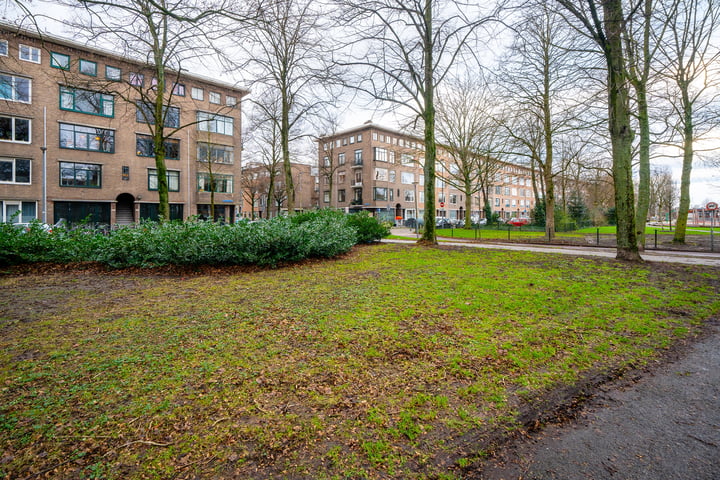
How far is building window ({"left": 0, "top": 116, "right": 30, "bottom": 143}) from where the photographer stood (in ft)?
87.4

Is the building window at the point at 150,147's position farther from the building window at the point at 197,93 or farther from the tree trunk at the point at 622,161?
the tree trunk at the point at 622,161

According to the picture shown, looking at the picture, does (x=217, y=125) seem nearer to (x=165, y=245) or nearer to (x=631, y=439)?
(x=165, y=245)

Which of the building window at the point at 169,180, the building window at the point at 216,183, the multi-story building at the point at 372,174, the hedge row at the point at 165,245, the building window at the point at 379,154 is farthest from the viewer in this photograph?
the building window at the point at 379,154

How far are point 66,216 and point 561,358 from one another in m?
37.9

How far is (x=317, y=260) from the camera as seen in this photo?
35.1 ft

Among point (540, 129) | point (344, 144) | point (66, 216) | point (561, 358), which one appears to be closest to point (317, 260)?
point (561, 358)

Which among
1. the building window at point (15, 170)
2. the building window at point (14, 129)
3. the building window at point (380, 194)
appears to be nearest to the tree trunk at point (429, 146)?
the building window at point (14, 129)

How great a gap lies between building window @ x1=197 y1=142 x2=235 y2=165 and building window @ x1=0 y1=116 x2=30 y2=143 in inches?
515

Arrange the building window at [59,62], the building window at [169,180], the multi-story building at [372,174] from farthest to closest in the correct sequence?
the multi-story building at [372,174]
the building window at [169,180]
the building window at [59,62]

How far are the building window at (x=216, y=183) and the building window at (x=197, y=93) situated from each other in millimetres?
7900

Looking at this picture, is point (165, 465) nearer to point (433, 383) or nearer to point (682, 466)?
point (433, 383)

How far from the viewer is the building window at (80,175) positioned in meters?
29.3

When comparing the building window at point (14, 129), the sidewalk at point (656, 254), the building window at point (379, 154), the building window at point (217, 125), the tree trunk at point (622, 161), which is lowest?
the sidewalk at point (656, 254)

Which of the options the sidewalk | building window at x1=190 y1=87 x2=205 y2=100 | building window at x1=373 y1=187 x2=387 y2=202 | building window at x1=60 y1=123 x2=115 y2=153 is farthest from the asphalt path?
building window at x1=373 y1=187 x2=387 y2=202
